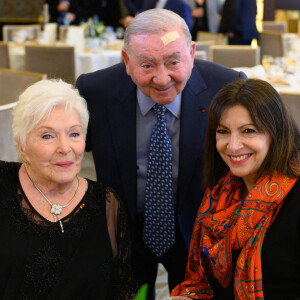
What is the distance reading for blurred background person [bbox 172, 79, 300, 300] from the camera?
167 centimetres

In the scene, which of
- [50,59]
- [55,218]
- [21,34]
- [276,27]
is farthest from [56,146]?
[276,27]

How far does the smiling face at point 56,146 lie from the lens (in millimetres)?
1768

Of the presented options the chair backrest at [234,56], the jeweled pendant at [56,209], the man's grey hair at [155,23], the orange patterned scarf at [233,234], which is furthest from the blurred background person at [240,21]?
the jeweled pendant at [56,209]

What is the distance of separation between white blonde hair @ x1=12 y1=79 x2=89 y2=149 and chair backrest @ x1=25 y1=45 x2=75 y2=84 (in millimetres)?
3738

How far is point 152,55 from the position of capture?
1853 millimetres

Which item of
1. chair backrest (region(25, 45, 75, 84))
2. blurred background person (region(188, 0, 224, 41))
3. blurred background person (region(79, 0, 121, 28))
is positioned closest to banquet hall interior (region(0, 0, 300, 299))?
chair backrest (region(25, 45, 75, 84))

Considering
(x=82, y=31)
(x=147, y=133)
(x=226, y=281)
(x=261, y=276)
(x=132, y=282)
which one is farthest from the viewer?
(x=82, y=31)

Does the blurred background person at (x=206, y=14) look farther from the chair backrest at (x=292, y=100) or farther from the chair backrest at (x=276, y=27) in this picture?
the chair backrest at (x=292, y=100)

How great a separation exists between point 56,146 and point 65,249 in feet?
1.16

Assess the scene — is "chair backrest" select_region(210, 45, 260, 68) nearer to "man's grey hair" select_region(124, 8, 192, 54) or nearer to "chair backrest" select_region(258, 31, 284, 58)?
"chair backrest" select_region(258, 31, 284, 58)

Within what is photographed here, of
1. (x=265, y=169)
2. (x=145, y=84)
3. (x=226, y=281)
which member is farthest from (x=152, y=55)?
(x=226, y=281)

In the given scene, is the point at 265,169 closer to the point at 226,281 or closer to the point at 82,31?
the point at 226,281

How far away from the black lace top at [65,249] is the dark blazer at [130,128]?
0.25m

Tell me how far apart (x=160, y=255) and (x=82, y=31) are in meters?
5.46
